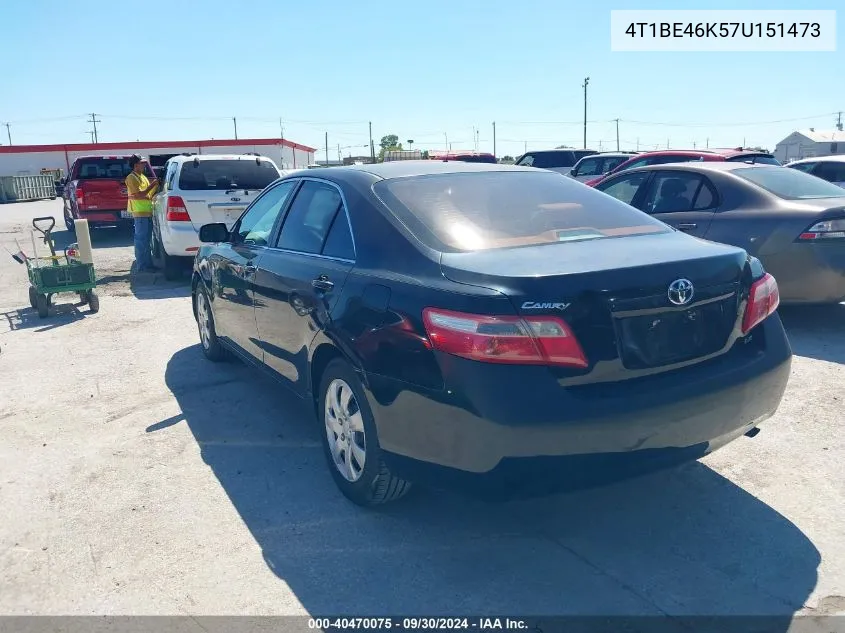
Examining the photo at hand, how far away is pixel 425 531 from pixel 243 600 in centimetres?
88

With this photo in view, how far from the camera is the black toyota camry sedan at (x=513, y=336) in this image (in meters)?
2.67

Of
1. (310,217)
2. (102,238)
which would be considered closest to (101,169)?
(102,238)

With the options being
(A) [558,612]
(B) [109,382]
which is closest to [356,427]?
(A) [558,612]

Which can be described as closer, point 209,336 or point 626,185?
point 209,336

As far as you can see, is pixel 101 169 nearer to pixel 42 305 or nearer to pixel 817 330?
→ pixel 42 305

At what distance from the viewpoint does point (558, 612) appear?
8.92 feet

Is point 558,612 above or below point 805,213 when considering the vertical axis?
below

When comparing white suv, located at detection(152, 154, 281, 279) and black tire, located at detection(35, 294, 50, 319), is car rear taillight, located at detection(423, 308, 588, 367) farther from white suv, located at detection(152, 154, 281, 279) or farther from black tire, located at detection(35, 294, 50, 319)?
white suv, located at detection(152, 154, 281, 279)

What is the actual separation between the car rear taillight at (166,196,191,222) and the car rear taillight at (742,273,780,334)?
26.5 ft

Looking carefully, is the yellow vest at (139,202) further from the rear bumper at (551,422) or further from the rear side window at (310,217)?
the rear bumper at (551,422)

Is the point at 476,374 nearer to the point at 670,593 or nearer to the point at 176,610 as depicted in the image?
the point at 670,593

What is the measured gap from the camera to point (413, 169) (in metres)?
4.02

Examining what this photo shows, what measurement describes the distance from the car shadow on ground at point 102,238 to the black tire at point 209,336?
33.1 ft

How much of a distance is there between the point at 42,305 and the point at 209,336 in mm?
3166
